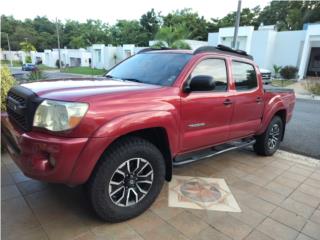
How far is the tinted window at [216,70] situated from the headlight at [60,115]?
63.7 inches

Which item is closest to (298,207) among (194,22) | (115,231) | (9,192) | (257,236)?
(257,236)

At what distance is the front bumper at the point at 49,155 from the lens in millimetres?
2117

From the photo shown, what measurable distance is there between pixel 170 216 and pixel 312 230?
59.4 inches

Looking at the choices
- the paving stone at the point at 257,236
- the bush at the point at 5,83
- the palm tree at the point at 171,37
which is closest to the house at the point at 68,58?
the palm tree at the point at 171,37

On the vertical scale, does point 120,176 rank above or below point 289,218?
above

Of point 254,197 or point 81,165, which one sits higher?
point 81,165

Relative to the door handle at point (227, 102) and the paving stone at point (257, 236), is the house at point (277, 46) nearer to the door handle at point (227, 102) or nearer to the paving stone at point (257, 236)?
the door handle at point (227, 102)

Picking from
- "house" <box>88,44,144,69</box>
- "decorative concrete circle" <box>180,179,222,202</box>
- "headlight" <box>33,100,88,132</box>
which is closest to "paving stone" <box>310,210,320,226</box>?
"decorative concrete circle" <box>180,179,222,202</box>

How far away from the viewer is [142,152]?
2643 millimetres

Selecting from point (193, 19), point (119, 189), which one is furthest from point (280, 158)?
point (193, 19)

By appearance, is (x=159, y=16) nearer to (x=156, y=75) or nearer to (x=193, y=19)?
(x=193, y=19)

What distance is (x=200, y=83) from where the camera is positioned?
9.64ft

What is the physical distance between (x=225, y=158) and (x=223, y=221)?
1.94 metres

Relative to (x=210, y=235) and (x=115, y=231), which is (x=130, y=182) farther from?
(x=210, y=235)
